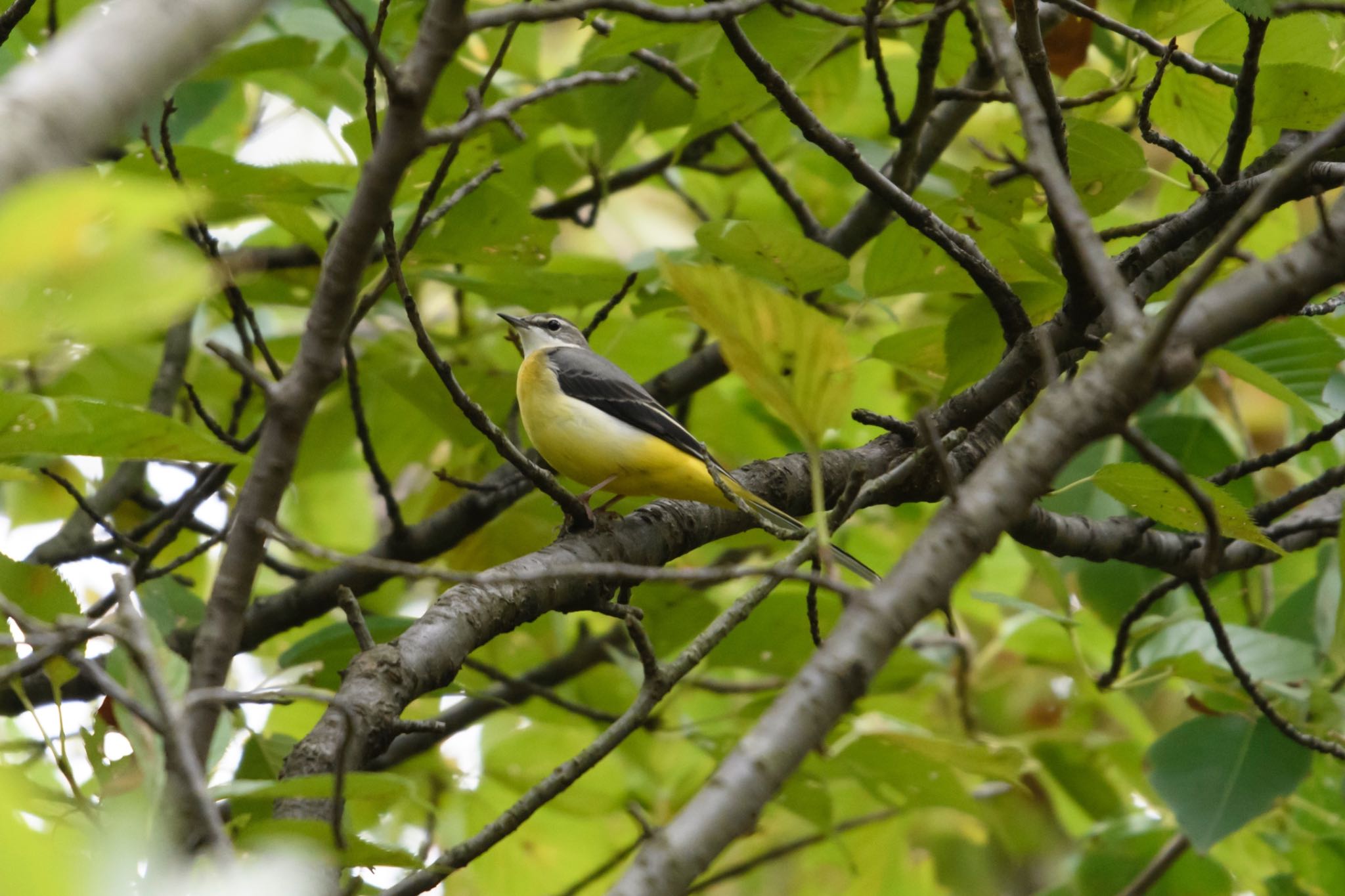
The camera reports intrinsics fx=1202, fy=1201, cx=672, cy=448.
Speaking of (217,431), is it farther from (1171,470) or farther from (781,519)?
(1171,470)

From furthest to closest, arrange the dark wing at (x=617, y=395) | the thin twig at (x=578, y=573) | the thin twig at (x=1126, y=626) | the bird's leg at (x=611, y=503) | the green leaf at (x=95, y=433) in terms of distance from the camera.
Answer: the bird's leg at (x=611, y=503), the dark wing at (x=617, y=395), the thin twig at (x=1126, y=626), the green leaf at (x=95, y=433), the thin twig at (x=578, y=573)

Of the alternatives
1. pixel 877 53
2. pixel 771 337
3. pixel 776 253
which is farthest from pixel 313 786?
pixel 877 53

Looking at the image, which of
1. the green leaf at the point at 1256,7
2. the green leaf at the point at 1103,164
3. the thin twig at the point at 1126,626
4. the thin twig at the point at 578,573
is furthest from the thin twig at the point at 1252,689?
the thin twig at the point at 578,573

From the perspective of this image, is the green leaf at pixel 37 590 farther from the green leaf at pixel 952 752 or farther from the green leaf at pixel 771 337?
the green leaf at pixel 952 752

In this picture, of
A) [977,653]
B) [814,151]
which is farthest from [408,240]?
[977,653]

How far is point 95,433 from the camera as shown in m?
2.32

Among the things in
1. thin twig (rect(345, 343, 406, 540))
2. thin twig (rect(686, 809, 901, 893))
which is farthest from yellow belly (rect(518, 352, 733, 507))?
thin twig (rect(686, 809, 901, 893))

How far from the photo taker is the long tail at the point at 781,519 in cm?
354

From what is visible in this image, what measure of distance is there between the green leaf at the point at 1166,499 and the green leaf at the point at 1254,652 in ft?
3.88

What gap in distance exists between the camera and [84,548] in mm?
4598

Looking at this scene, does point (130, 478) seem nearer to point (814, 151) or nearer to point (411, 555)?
point (411, 555)

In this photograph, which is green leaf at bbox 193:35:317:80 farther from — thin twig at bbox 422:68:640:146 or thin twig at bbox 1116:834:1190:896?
thin twig at bbox 1116:834:1190:896

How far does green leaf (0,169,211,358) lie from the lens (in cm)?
84

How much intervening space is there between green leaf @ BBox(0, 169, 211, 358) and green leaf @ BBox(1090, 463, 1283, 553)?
210 centimetres
